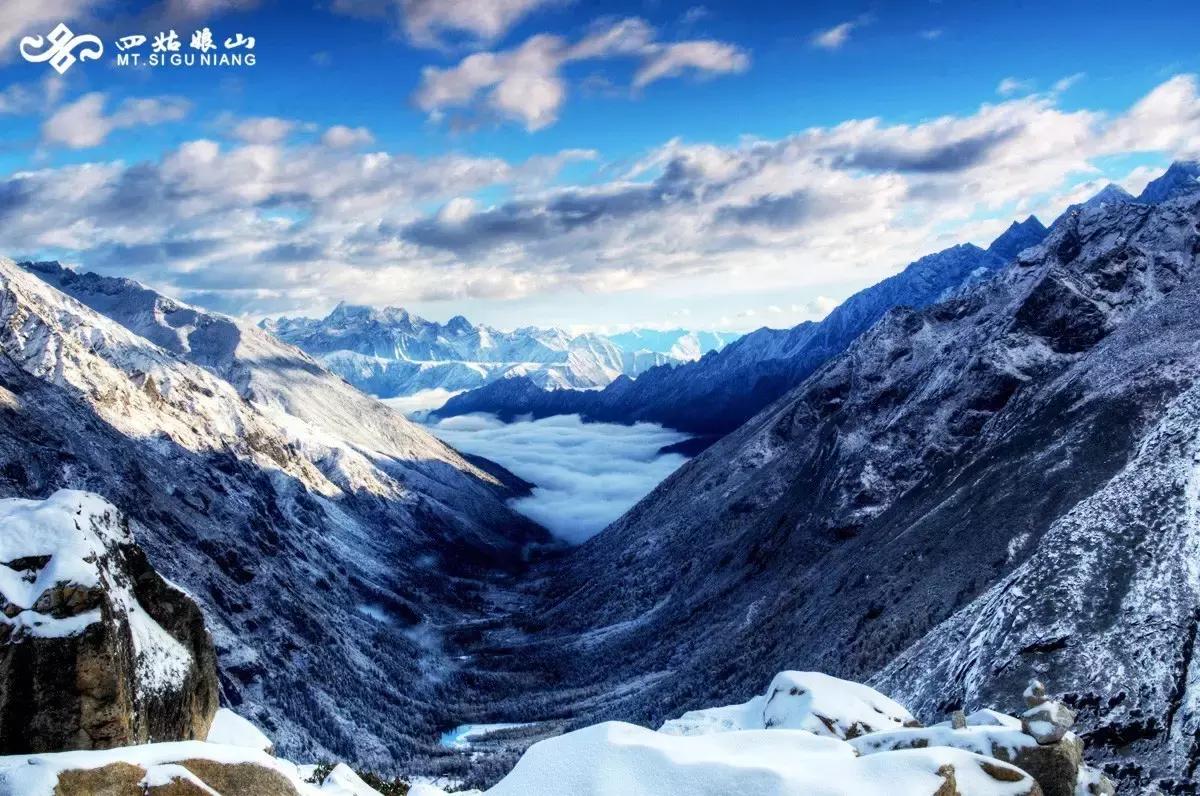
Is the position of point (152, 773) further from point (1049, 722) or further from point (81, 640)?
point (1049, 722)

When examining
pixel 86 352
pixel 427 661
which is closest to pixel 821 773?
pixel 427 661

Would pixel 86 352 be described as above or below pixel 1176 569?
above

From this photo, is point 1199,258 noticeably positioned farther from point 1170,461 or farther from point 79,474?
point 79,474

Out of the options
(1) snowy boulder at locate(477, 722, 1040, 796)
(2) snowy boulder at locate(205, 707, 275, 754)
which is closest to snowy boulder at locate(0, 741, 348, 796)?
(1) snowy boulder at locate(477, 722, 1040, 796)

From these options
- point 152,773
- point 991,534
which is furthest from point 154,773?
point 991,534

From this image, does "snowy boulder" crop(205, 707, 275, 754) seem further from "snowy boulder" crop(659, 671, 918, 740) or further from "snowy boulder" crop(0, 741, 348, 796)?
"snowy boulder" crop(659, 671, 918, 740)

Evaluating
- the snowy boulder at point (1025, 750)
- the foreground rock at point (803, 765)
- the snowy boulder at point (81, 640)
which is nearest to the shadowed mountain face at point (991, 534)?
the snowy boulder at point (1025, 750)
